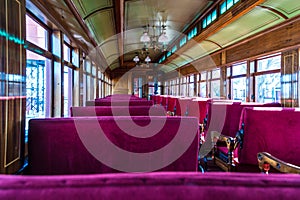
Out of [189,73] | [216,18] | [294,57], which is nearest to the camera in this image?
[294,57]

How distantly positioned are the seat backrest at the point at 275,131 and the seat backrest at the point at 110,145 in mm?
741

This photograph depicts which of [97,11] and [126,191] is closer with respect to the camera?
[126,191]

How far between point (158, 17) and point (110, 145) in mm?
5759

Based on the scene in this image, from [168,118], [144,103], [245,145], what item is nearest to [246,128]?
[245,145]

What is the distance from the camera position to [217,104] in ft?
10.9

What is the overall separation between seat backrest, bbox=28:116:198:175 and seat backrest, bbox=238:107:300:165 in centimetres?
74

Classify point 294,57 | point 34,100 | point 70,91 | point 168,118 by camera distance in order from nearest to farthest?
point 168,118
point 34,100
point 294,57
point 70,91

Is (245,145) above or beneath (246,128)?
beneath

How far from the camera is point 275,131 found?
2.11m

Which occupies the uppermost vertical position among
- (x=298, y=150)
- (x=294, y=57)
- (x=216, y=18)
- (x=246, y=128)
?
(x=216, y=18)

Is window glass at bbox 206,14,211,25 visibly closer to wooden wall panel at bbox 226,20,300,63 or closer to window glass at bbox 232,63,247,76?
wooden wall panel at bbox 226,20,300,63

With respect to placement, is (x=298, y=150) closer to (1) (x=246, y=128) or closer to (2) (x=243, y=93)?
(1) (x=246, y=128)

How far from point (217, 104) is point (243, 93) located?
365cm

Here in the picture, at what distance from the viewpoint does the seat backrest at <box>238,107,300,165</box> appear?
206 centimetres
